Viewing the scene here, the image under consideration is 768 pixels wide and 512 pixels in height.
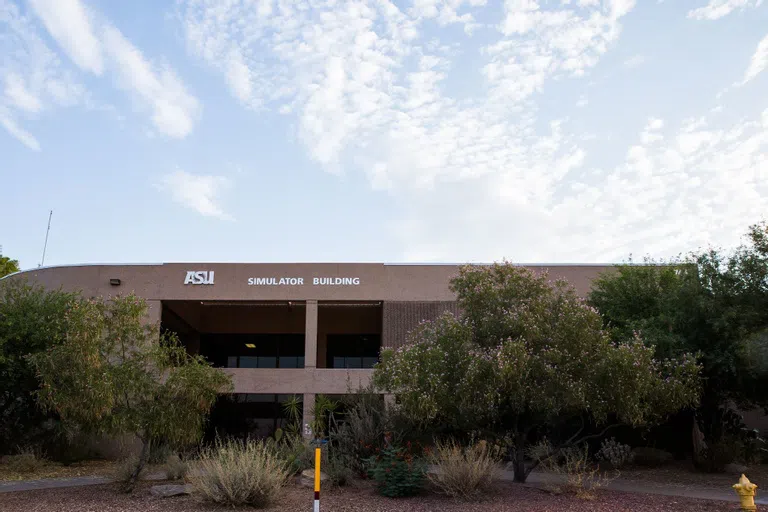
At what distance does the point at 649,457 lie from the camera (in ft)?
74.9

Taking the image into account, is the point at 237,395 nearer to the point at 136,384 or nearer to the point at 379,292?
the point at 379,292

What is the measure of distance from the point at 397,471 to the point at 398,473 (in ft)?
0.21

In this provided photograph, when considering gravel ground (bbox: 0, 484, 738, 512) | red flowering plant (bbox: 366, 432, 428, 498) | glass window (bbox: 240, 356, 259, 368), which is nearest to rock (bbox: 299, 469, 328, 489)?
gravel ground (bbox: 0, 484, 738, 512)

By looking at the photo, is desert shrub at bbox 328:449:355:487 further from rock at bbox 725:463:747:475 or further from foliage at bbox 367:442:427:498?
rock at bbox 725:463:747:475

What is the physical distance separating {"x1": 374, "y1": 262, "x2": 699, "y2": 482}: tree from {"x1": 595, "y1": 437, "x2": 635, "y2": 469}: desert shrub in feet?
23.7

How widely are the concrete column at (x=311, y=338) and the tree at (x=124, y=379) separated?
11191 millimetres

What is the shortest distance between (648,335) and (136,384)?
13301mm

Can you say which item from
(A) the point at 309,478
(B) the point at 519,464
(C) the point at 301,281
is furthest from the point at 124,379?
(C) the point at 301,281

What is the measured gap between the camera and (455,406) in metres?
14.7

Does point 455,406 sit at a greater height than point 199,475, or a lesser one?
greater

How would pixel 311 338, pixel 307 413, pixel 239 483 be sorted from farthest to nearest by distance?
pixel 311 338
pixel 307 413
pixel 239 483

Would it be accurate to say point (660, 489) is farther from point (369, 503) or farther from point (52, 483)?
point (52, 483)

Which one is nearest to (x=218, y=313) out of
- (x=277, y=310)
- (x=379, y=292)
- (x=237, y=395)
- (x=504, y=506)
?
(x=277, y=310)

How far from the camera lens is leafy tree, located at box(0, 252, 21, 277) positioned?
44406 mm
